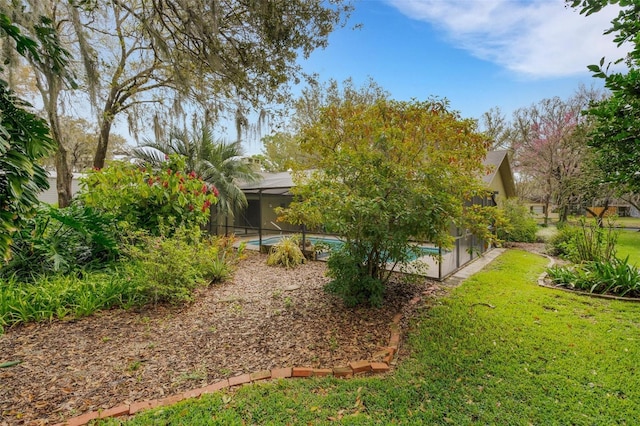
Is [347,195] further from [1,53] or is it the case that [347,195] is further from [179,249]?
[1,53]

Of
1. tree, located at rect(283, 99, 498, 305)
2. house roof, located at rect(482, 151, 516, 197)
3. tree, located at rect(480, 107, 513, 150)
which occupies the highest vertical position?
tree, located at rect(480, 107, 513, 150)

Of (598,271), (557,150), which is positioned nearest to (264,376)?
(598,271)

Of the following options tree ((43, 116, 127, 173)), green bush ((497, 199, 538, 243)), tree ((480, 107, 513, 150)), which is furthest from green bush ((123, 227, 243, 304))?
tree ((480, 107, 513, 150))

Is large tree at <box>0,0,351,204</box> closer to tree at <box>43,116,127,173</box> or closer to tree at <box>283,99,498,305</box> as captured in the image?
tree at <box>283,99,498,305</box>

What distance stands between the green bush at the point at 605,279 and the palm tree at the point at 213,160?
910 cm

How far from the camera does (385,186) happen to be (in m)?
3.76

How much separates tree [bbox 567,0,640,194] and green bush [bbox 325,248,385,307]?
2.63 metres

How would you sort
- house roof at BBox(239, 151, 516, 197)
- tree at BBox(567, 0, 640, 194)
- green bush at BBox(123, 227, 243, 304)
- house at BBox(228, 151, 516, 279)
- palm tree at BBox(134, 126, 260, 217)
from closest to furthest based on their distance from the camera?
tree at BBox(567, 0, 640, 194)
green bush at BBox(123, 227, 243, 304)
house at BBox(228, 151, 516, 279)
palm tree at BBox(134, 126, 260, 217)
house roof at BBox(239, 151, 516, 197)

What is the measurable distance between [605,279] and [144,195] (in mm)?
8188

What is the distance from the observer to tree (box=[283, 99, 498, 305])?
12.0 ft

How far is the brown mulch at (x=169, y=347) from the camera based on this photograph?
2.44 metres

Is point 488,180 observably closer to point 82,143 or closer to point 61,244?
point 61,244

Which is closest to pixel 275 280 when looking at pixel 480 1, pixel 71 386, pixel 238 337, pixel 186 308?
pixel 186 308

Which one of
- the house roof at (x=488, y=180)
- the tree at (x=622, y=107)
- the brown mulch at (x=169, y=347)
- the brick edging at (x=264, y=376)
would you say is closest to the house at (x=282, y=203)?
the house roof at (x=488, y=180)
